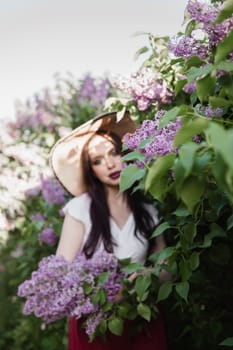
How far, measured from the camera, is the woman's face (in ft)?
6.42

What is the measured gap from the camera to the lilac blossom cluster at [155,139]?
0.92 meters

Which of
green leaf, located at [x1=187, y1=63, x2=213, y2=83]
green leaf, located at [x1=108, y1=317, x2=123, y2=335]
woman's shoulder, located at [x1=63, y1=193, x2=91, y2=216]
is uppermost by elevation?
green leaf, located at [x1=187, y1=63, x2=213, y2=83]

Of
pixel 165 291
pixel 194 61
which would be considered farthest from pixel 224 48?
pixel 165 291

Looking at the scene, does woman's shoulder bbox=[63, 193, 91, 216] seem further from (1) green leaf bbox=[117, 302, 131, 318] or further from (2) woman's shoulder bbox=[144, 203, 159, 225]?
(1) green leaf bbox=[117, 302, 131, 318]

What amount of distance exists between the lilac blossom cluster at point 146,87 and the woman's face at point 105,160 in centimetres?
28

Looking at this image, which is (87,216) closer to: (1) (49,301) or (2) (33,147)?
(1) (49,301)

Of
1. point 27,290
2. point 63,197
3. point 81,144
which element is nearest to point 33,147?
point 63,197

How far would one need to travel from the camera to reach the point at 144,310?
1483mm

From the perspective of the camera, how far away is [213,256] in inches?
53.1

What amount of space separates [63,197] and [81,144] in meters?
0.63

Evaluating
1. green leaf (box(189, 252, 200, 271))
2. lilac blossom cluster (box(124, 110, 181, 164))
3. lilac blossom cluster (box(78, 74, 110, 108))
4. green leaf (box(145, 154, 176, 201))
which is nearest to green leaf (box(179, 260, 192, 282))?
green leaf (box(189, 252, 200, 271))

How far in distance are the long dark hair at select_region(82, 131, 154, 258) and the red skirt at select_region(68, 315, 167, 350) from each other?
28 cm

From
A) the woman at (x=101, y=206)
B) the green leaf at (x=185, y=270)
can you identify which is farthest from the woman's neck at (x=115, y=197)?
the green leaf at (x=185, y=270)

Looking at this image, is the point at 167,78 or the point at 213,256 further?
the point at 167,78
